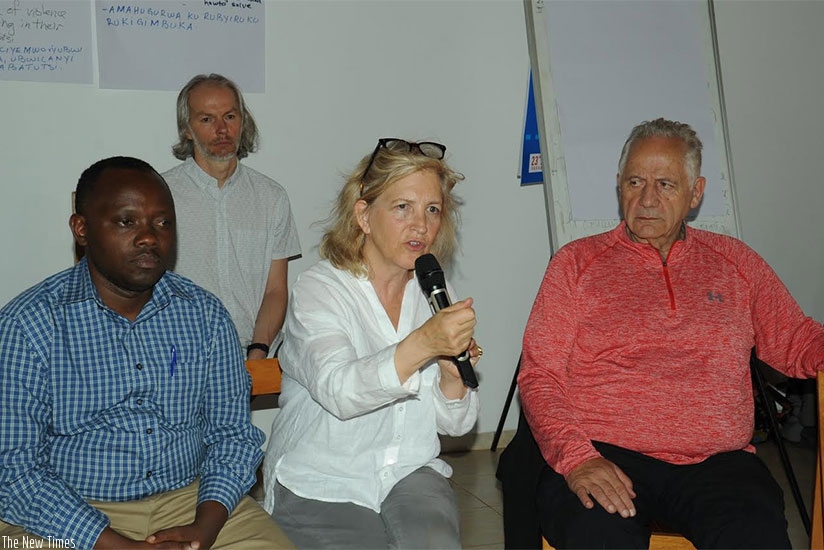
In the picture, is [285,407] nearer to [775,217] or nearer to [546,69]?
[546,69]

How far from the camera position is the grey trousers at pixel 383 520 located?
1937mm

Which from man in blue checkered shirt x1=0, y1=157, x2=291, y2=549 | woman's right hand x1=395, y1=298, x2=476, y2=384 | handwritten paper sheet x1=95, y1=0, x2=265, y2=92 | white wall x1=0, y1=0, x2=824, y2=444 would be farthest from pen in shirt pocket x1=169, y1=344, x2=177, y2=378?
handwritten paper sheet x1=95, y1=0, x2=265, y2=92

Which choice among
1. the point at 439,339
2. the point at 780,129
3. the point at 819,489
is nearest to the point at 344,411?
the point at 439,339

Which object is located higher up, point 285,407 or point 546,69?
point 546,69

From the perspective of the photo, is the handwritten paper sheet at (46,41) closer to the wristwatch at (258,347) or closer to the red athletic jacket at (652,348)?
the wristwatch at (258,347)

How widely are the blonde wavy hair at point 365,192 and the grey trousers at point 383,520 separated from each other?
55cm

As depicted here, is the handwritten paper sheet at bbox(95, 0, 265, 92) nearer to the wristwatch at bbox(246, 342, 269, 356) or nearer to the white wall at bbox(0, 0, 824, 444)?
the white wall at bbox(0, 0, 824, 444)

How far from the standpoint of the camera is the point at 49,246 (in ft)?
11.8

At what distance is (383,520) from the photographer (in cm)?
203

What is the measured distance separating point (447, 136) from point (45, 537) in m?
2.75

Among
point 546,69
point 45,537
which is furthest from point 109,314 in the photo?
point 546,69

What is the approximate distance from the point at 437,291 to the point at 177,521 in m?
0.76

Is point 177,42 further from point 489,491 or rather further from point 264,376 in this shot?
point 489,491

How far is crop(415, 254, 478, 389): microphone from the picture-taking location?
188 cm
